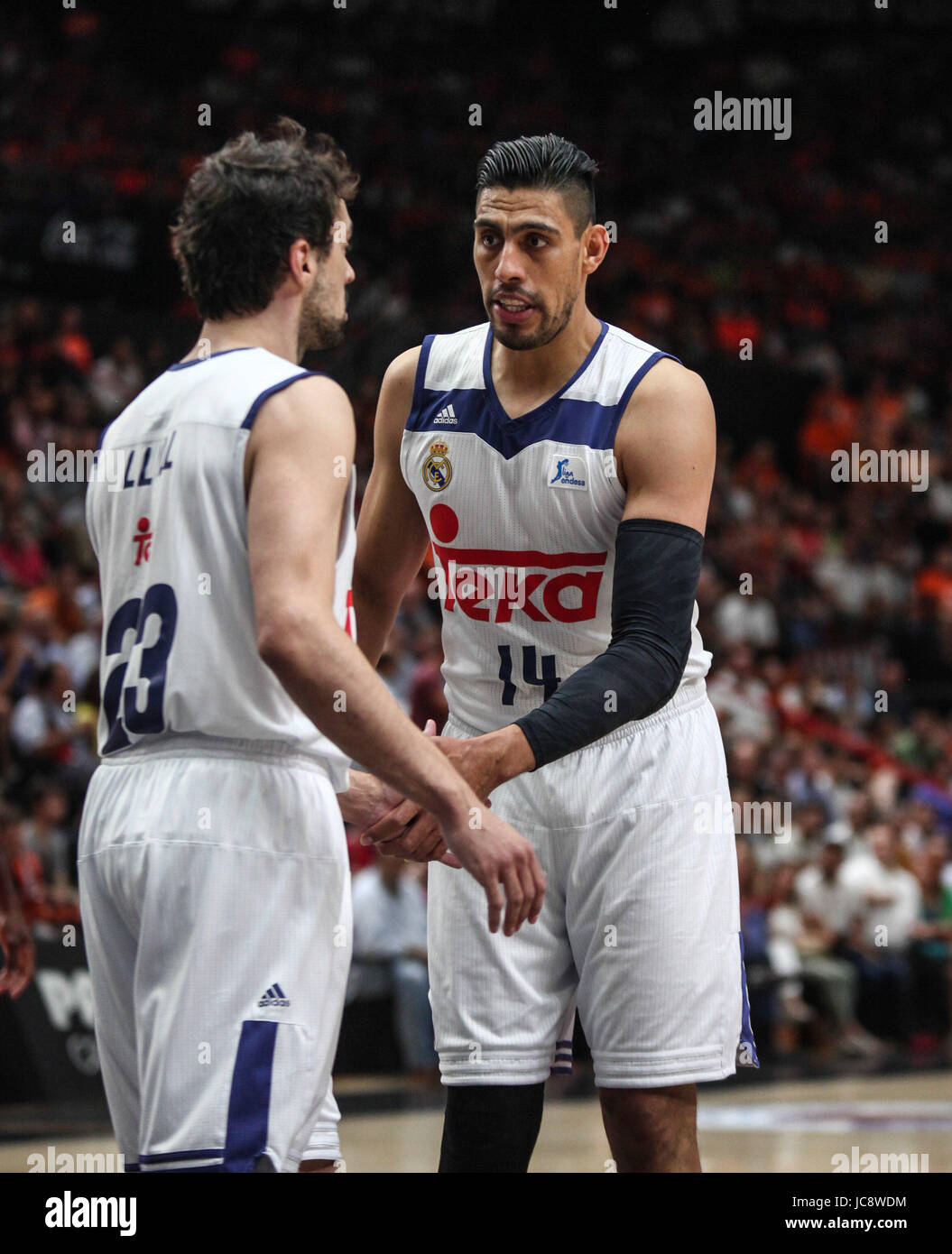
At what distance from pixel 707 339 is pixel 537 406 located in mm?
15954

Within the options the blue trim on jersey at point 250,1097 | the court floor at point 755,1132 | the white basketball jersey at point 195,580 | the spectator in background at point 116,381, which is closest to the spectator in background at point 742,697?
the court floor at point 755,1132

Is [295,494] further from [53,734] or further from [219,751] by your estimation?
[53,734]

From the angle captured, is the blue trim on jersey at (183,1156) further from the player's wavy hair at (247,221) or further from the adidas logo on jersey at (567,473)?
the adidas logo on jersey at (567,473)

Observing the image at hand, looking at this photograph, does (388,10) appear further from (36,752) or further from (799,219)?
(36,752)

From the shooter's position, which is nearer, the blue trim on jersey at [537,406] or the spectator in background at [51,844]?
the blue trim on jersey at [537,406]

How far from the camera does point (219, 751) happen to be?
3.18 metres

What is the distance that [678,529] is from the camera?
389 centimetres

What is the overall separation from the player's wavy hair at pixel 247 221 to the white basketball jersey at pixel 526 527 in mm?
937

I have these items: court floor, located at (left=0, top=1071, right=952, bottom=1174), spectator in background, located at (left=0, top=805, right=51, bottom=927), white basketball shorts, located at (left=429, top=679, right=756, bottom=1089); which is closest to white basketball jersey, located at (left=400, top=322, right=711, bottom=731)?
white basketball shorts, located at (left=429, top=679, right=756, bottom=1089)

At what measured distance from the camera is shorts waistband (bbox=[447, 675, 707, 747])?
4133 millimetres

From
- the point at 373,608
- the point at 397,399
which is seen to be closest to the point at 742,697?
the point at 373,608

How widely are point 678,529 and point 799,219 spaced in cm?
1988

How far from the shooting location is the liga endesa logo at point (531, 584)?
4.12m
